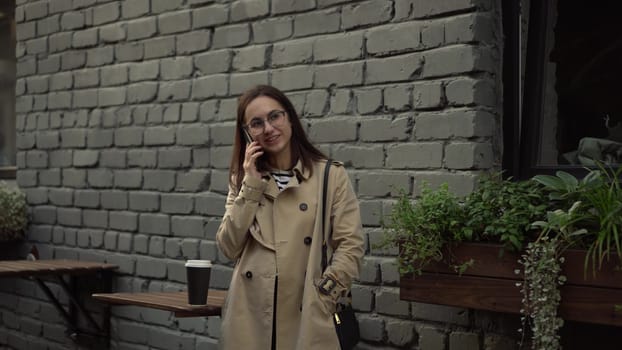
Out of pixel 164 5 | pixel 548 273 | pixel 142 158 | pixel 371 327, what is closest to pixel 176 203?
pixel 142 158

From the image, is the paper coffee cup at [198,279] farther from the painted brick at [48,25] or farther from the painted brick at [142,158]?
the painted brick at [48,25]

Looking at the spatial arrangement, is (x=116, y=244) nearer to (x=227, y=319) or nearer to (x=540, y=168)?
(x=227, y=319)

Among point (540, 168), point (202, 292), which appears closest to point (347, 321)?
point (202, 292)

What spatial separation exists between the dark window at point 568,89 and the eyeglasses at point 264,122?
3.57 ft

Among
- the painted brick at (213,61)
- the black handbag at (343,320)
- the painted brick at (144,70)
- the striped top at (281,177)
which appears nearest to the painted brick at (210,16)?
the painted brick at (213,61)

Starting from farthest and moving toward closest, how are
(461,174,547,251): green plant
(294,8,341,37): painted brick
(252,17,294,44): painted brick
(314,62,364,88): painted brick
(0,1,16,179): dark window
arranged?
(0,1,16,179): dark window → (252,17,294,44): painted brick → (294,8,341,37): painted brick → (314,62,364,88): painted brick → (461,174,547,251): green plant

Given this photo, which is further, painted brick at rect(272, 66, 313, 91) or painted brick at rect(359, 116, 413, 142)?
painted brick at rect(272, 66, 313, 91)

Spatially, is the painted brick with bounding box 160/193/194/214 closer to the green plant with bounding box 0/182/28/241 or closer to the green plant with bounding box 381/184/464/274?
the green plant with bounding box 0/182/28/241

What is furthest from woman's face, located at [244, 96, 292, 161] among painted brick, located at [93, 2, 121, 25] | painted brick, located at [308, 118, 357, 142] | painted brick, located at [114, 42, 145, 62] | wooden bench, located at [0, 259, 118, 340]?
painted brick, located at [93, 2, 121, 25]

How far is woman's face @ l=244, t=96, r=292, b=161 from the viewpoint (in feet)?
11.6

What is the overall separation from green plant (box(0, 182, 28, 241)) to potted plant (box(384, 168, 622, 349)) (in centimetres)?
370

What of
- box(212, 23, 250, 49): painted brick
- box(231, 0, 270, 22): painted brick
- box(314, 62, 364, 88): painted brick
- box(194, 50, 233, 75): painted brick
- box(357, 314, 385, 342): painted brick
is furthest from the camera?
box(194, 50, 233, 75): painted brick

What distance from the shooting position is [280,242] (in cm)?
348

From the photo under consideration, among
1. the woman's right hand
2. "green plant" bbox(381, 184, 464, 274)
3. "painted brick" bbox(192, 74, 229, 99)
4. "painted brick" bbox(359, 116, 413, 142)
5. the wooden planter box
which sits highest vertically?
"painted brick" bbox(192, 74, 229, 99)
